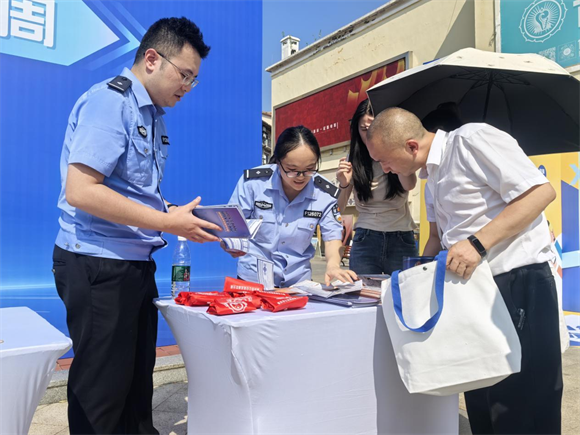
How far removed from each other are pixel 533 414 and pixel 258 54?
3.82 meters

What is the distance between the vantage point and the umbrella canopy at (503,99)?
7.06 feet

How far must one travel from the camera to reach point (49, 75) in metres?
3.42

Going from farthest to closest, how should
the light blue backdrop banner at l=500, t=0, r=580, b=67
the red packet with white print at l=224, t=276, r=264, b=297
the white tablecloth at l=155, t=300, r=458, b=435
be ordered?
the light blue backdrop banner at l=500, t=0, r=580, b=67
the red packet with white print at l=224, t=276, r=264, b=297
the white tablecloth at l=155, t=300, r=458, b=435

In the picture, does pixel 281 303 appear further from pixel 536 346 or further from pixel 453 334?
pixel 536 346

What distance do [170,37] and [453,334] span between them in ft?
4.34

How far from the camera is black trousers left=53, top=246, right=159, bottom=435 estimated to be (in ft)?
4.56

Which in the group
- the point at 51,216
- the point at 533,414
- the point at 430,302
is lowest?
the point at 533,414

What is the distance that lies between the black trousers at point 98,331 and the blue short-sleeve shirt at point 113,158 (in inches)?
2.1

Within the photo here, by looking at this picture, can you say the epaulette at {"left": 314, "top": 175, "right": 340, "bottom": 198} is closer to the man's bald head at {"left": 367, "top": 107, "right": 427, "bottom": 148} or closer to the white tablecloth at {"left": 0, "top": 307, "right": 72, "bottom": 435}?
the man's bald head at {"left": 367, "top": 107, "right": 427, "bottom": 148}

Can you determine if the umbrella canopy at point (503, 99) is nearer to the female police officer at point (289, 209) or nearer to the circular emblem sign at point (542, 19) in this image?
the female police officer at point (289, 209)

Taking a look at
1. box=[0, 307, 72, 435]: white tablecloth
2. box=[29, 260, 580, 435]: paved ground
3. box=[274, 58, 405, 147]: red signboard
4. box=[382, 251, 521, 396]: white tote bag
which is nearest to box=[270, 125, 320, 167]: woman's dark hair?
box=[382, 251, 521, 396]: white tote bag

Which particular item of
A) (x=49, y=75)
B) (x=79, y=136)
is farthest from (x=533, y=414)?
(x=49, y=75)

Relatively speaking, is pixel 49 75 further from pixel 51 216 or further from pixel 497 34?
pixel 497 34

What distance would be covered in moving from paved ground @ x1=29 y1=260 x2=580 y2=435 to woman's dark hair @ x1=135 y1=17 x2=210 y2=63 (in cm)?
181
